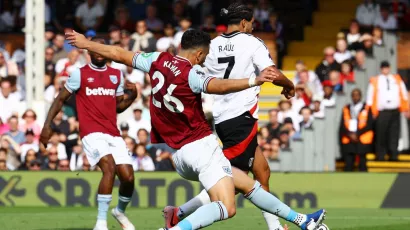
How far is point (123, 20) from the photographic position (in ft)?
89.5

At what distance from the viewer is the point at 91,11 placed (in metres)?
27.5

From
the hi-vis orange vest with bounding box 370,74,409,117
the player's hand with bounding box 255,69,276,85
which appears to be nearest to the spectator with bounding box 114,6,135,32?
the hi-vis orange vest with bounding box 370,74,409,117

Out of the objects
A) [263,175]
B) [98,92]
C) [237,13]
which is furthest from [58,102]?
[263,175]

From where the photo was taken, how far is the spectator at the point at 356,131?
23.0m

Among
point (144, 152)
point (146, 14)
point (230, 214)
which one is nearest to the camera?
point (230, 214)

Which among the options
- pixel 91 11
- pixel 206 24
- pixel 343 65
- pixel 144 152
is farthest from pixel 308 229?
pixel 91 11

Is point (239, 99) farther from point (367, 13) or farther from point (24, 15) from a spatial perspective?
point (24, 15)

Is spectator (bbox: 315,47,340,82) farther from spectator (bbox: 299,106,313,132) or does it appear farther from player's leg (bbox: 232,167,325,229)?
player's leg (bbox: 232,167,325,229)

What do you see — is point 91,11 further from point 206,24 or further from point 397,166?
point 397,166

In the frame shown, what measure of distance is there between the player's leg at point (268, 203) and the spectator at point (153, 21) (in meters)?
14.5

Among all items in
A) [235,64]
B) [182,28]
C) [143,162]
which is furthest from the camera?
[182,28]

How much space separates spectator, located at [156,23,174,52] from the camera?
2528 cm

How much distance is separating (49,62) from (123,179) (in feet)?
36.0

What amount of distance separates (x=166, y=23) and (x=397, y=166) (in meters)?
6.70
